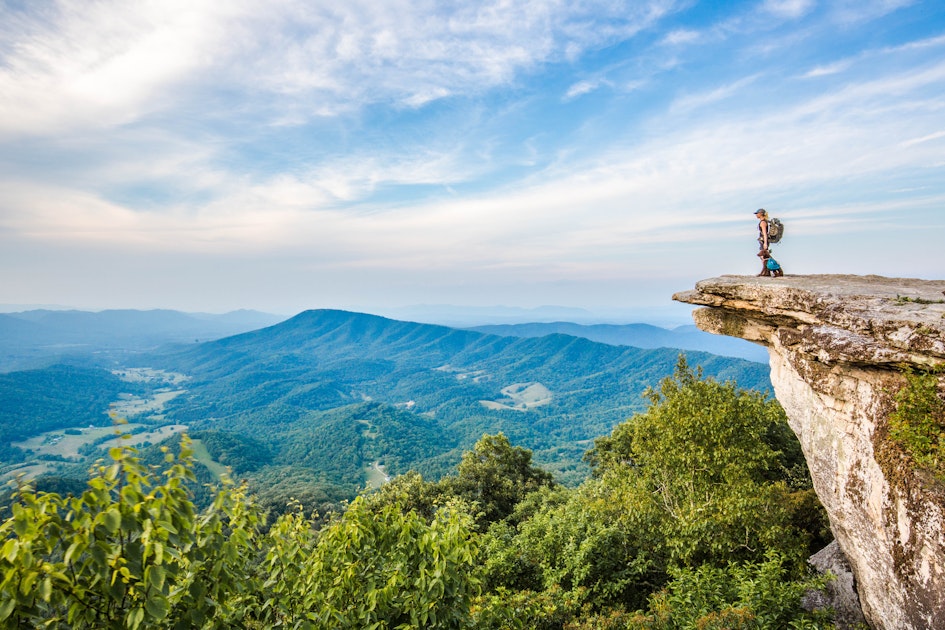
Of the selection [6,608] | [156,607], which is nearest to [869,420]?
[156,607]

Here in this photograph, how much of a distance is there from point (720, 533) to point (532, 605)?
7238 millimetres

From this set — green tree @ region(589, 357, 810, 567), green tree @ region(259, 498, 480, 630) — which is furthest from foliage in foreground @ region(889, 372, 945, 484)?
green tree @ region(259, 498, 480, 630)

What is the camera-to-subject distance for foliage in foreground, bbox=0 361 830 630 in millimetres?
3883

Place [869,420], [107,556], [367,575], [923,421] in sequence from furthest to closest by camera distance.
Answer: [869,420]
[923,421]
[367,575]
[107,556]

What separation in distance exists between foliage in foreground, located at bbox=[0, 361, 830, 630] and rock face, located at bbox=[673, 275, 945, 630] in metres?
1.68

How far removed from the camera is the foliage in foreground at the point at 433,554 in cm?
388

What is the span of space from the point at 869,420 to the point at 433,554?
359 inches

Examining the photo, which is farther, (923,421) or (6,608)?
(923,421)

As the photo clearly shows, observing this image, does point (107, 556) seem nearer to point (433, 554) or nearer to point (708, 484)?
point (433, 554)

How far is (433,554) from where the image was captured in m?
6.66

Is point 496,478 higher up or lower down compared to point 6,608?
lower down

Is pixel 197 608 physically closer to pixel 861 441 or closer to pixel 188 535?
pixel 188 535

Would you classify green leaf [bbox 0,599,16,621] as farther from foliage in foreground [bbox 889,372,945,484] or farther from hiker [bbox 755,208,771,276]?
hiker [bbox 755,208,771,276]

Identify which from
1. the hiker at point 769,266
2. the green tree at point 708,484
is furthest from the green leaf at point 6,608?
the hiker at point 769,266
